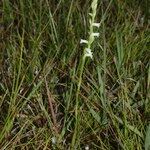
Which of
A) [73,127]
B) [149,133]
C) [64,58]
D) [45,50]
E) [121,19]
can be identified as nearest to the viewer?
[149,133]

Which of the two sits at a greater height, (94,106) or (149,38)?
Answer: (149,38)

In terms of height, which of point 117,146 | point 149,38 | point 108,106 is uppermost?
point 149,38

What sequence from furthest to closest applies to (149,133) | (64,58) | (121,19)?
(121,19) → (64,58) → (149,133)

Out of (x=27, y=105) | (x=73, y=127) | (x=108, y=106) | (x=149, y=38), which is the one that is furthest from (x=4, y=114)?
(x=149, y=38)

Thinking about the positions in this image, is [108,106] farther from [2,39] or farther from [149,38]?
[2,39]

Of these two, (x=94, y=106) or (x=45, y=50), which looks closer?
(x=94, y=106)

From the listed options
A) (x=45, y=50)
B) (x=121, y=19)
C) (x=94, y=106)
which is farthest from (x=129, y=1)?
(x=94, y=106)

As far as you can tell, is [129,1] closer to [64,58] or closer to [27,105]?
[64,58]
